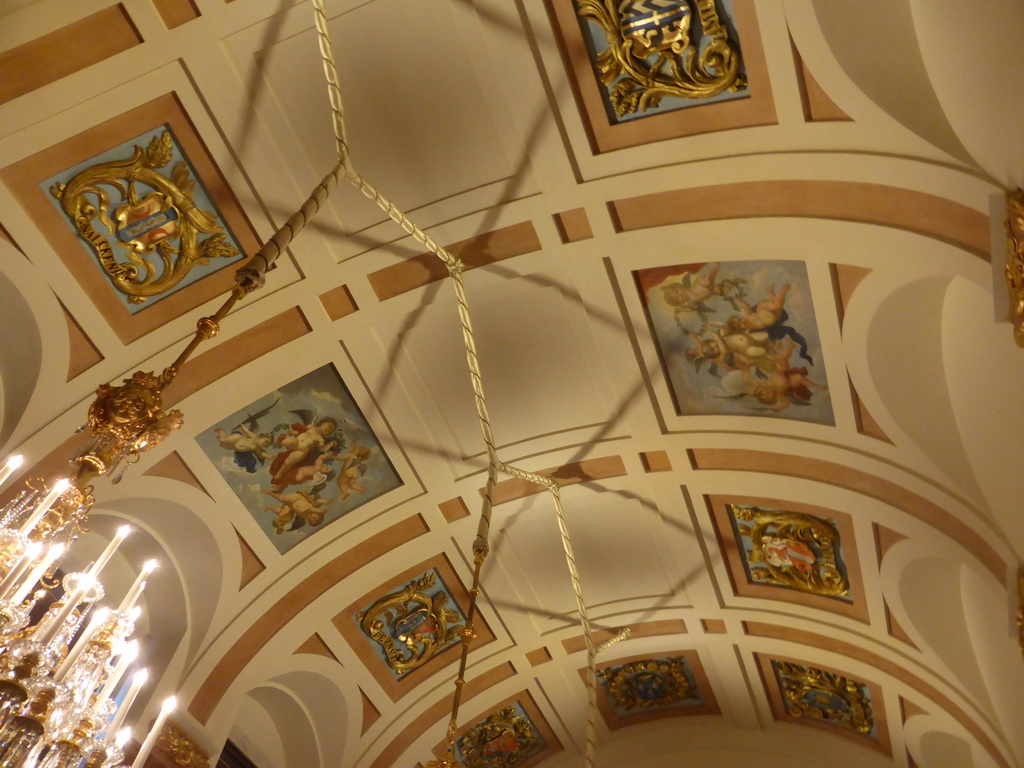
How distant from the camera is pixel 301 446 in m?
9.85

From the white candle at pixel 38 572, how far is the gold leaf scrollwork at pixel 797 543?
7.77m

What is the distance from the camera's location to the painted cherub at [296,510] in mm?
10164

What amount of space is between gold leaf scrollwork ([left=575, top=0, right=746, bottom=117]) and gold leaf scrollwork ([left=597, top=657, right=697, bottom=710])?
9203mm

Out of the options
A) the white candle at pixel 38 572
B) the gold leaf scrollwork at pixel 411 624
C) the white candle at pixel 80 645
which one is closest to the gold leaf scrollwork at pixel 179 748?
the gold leaf scrollwork at pixel 411 624

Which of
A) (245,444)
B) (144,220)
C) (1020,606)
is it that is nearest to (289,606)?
(245,444)

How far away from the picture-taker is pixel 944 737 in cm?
1186

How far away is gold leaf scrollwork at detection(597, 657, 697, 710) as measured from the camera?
13945 mm

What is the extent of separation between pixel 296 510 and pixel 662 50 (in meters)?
6.28

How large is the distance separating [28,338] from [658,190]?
18.7 ft

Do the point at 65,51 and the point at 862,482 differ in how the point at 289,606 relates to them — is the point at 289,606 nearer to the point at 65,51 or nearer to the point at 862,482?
the point at 65,51

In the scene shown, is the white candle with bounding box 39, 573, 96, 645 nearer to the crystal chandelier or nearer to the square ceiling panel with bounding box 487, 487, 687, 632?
the crystal chandelier

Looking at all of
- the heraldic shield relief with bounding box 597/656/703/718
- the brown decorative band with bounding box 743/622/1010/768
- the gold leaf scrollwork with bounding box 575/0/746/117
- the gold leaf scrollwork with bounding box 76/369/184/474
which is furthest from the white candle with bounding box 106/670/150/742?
the heraldic shield relief with bounding box 597/656/703/718

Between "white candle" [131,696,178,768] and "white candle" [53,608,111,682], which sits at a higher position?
"white candle" [53,608,111,682]

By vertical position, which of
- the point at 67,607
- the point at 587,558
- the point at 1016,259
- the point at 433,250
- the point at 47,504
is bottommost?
the point at 67,607
